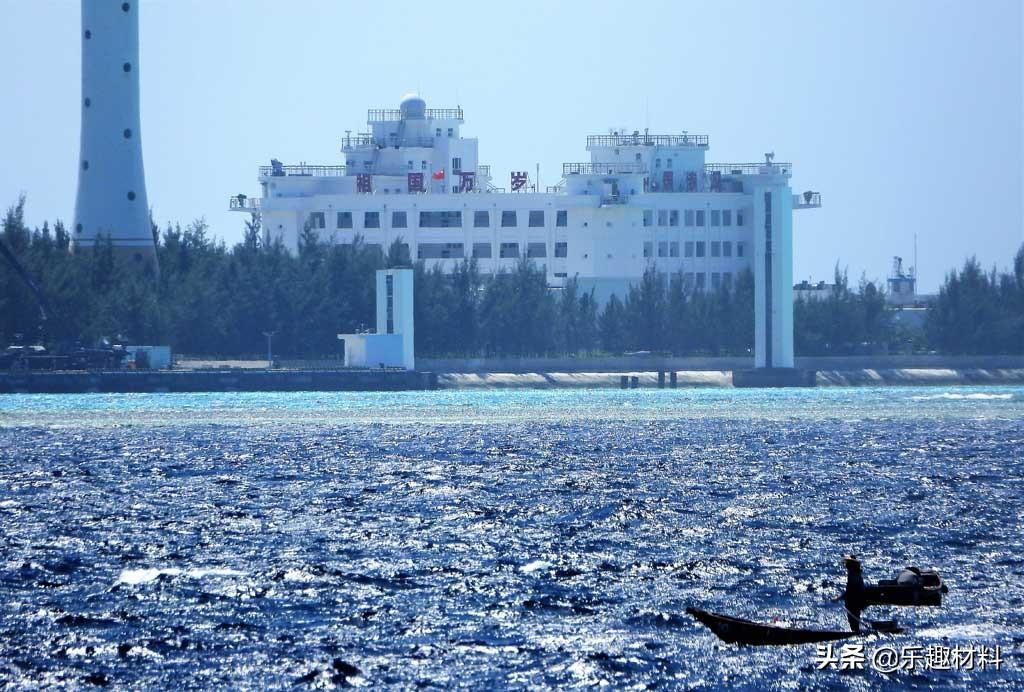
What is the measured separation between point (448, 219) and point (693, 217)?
21.7m

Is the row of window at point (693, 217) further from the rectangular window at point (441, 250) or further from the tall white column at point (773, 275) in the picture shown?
the tall white column at point (773, 275)

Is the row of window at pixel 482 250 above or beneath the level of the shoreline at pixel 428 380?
above

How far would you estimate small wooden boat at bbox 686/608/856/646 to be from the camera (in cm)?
2694

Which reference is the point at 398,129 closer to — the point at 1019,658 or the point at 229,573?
the point at 229,573

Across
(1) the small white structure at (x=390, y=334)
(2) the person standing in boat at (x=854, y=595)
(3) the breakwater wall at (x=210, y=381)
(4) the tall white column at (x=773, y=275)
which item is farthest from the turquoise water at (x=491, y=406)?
(2) the person standing in boat at (x=854, y=595)

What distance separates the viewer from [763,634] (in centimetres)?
2694

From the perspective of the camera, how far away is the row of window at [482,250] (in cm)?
15112

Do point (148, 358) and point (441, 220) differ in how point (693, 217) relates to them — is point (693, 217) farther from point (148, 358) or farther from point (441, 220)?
point (148, 358)

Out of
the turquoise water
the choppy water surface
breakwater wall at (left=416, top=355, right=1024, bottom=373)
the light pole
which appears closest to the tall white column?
the turquoise water

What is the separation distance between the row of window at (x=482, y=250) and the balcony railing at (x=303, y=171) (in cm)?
1183

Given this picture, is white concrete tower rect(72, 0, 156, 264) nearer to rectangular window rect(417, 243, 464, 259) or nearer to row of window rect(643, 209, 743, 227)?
rectangular window rect(417, 243, 464, 259)

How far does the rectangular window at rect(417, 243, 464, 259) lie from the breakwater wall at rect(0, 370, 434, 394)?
34.1m

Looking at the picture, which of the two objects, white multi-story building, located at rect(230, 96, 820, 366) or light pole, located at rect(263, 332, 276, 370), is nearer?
light pole, located at rect(263, 332, 276, 370)

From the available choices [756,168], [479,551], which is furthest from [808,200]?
[479,551]
